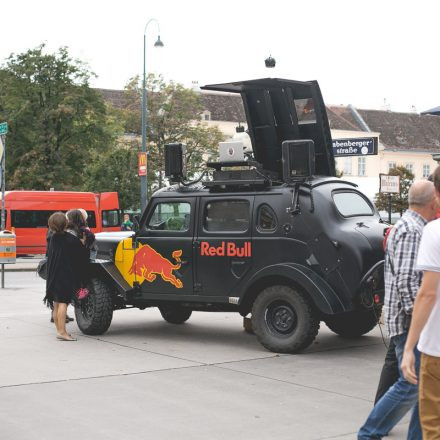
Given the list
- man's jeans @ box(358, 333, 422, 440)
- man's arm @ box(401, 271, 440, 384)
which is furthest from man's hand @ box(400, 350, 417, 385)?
man's jeans @ box(358, 333, 422, 440)

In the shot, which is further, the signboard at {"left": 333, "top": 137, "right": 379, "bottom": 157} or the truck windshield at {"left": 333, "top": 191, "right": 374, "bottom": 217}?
the signboard at {"left": 333, "top": 137, "right": 379, "bottom": 157}

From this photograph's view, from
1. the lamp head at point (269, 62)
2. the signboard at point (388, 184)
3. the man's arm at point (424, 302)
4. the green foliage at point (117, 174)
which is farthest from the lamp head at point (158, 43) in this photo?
the man's arm at point (424, 302)

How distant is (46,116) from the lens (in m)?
44.5

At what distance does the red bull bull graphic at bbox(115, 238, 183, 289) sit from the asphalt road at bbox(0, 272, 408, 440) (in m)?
0.78

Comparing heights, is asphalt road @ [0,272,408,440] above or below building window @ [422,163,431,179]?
below

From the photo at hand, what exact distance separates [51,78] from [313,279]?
125 feet

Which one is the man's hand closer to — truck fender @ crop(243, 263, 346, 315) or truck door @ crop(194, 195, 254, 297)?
truck fender @ crop(243, 263, 346, 315)

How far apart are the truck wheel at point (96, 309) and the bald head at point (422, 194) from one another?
5.97 meters

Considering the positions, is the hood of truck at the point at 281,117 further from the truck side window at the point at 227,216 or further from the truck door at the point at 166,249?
the truck door at the point at 166,249

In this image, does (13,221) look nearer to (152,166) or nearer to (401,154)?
(152,166)

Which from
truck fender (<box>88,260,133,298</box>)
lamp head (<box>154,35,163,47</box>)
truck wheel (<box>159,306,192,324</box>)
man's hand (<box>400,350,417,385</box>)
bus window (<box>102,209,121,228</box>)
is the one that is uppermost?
lamp head (<box>154,35,163,47</box>)

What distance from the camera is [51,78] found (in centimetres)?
4512

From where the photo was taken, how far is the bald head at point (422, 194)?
553cm

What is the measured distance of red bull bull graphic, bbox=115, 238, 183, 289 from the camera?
33.9 ft
